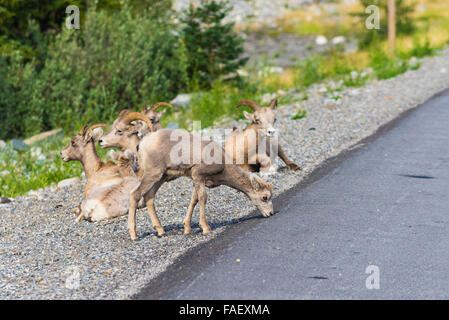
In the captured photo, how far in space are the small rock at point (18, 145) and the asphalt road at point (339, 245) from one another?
807cm

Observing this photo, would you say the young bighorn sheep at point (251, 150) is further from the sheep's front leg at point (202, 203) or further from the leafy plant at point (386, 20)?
the leafy plant at point (386, 20)

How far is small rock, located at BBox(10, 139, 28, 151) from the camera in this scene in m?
15.8

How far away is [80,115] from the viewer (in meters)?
17.9

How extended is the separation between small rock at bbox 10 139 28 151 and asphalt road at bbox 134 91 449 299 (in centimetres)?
807

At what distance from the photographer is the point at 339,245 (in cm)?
726

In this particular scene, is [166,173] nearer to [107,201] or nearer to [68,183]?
[107,201]

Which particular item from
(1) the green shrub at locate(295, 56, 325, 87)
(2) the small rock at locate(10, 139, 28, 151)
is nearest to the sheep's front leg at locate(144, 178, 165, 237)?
(2) the small rock at locate(10, 139, 28, 151)

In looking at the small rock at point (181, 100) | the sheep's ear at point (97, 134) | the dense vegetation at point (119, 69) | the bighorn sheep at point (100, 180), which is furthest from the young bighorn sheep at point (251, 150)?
the small rock at point (181, 100)

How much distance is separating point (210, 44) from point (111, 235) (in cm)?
1247

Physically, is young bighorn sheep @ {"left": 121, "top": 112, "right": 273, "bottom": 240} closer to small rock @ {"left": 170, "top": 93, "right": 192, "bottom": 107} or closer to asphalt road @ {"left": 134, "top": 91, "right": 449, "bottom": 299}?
asphalt road @ {"left": 134, "top": 91, "right": 449, "bottom": 299}

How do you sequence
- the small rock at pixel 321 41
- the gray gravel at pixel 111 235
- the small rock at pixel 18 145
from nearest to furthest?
1. the gray gravel at pixel 111 235
2. the small rock at pixel 18 145
3. the small rock at pixel 321 41

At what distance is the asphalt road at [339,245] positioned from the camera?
616cm

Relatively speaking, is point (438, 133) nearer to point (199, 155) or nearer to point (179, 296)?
point (199, 155)
